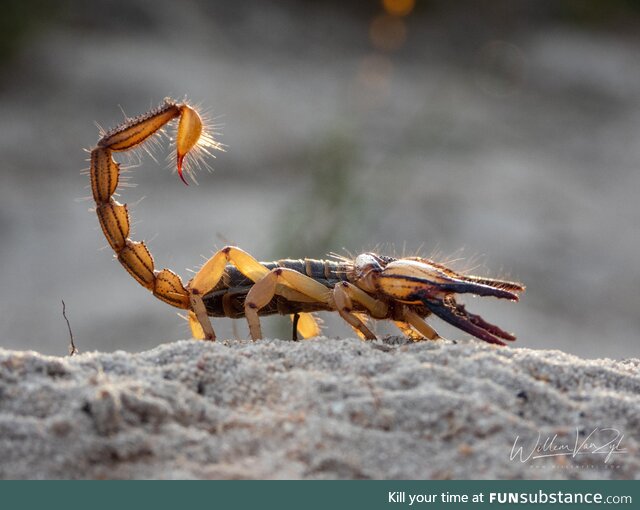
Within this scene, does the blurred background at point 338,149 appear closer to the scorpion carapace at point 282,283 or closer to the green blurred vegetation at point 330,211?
the green blurred vegetation at point 330,211

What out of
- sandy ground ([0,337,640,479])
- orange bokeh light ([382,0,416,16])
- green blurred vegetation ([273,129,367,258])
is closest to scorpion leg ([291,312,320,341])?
sandy ground ([0,337,640,479])

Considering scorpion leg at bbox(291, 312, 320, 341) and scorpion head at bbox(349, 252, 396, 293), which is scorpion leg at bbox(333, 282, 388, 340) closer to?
scorpion head at bbox(349, 252, 396, 293)

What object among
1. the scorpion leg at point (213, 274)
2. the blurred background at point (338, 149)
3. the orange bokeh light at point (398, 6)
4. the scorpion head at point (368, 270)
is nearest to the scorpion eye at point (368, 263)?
the scorpion head at point (368, 270)

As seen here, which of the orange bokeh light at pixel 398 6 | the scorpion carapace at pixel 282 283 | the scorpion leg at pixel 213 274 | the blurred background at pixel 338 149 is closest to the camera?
the scorpion carapace at pixel 282 283

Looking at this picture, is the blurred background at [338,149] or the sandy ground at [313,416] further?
the blurred background at [338,149]

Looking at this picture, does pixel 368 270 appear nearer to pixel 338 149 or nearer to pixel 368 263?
pixel 368 263

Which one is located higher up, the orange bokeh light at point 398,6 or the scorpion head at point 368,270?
the orange bokeh light at point 398,6

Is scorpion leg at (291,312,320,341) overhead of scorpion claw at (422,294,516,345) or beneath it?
overhead

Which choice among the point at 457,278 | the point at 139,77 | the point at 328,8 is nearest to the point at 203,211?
the point at 139,77
